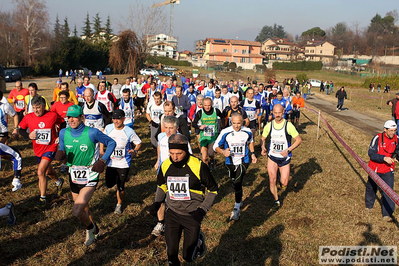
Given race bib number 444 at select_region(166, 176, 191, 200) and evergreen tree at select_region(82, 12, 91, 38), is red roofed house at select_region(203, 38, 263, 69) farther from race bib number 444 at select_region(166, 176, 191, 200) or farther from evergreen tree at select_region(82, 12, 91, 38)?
race bib number 444 at select_region(166, 176, 191, 200)

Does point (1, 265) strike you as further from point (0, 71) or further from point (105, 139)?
point (0, 71)

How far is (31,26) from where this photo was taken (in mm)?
54281

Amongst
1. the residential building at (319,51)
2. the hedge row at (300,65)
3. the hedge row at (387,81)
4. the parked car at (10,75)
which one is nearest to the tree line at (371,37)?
the residential building at (319,51)

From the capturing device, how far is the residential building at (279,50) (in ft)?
382

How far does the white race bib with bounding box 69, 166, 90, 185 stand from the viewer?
5434 mm

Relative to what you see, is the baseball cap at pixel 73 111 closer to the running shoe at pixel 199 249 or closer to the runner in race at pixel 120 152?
the runner in race at pixel 120 152

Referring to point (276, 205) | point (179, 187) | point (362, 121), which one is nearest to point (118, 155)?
point (179, 187)

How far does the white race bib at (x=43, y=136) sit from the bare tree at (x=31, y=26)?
174 feet

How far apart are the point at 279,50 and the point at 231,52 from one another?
88.8 feet

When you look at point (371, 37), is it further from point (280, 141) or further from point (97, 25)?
point (280, 141)

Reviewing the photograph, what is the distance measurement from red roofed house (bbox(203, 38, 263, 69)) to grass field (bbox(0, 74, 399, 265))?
94251 millimetres

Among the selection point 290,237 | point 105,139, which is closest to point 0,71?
point 105,139

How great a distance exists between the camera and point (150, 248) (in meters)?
5.72

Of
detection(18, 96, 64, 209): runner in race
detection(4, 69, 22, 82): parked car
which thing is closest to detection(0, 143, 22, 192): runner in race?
detection(18, 96, 64, 209): runner in race
